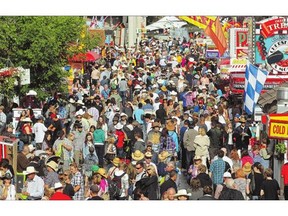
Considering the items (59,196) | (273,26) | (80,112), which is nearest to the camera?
(59,196)

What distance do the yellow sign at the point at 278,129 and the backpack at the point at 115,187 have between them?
2.57m

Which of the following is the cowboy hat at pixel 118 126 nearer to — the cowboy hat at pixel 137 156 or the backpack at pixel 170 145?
the backpack at pixel 170 145

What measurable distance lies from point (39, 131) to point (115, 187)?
21.1 feet

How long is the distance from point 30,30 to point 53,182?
1322cm

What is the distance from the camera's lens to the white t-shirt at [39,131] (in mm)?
24453

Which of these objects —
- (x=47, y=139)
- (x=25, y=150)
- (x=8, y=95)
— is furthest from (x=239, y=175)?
(x=8, y=95)

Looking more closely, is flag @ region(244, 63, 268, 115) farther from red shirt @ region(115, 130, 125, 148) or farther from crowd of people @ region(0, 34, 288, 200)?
red shirt @ region(115, 130, 125, 148)

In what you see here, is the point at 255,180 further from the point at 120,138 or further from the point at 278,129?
the point at 120,138

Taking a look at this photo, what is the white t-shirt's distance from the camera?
80.2ft

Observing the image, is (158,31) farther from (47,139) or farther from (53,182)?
(53,182)

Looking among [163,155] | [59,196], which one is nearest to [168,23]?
[163,155]

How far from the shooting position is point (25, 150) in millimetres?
21031

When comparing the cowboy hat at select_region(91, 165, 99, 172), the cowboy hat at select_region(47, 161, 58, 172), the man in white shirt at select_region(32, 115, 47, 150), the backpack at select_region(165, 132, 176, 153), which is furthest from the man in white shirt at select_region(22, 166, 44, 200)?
the man in white shirt at select_region(32, 115, 47, 150)

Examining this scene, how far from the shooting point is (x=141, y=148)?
2234 cm
